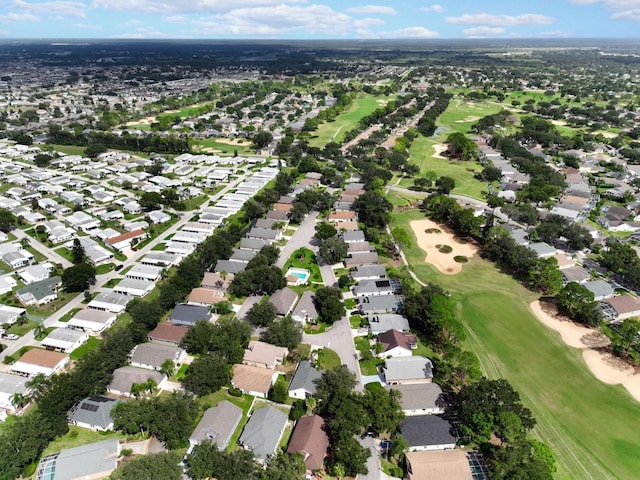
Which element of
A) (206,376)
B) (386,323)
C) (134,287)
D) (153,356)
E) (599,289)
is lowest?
(134,287)

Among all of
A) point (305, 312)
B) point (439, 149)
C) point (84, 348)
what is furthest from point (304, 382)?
point (439, 149)

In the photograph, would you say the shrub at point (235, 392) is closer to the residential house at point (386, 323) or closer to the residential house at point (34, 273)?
the residential house at point (386, 323)

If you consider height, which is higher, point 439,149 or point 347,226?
point 439,149

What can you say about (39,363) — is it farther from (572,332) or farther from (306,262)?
(572,332)

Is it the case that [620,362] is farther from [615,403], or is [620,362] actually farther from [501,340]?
[501,340]

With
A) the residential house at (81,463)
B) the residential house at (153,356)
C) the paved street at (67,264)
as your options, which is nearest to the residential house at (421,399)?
the residential house at (153,356)

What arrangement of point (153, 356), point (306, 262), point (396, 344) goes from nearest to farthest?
point (153, 356), point (396, 344), point (306, 262)

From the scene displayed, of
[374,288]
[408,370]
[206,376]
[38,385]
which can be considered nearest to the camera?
[38,385]
